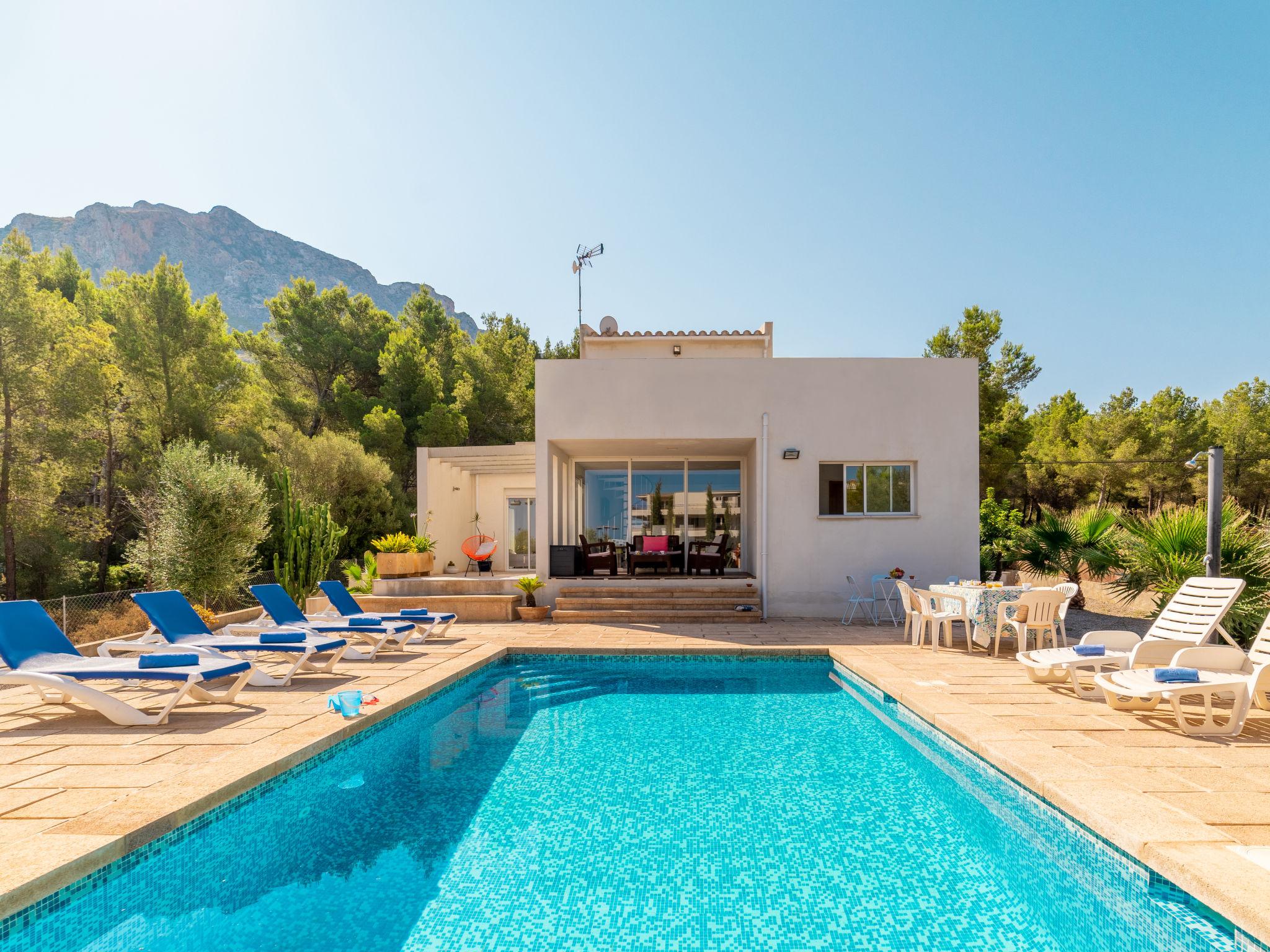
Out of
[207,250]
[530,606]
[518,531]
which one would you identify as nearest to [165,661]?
[530,606]

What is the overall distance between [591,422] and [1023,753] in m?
9.03

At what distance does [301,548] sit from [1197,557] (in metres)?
13.6

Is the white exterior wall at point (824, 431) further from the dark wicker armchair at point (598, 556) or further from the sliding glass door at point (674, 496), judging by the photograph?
the sliding glass door at point (674, 496)

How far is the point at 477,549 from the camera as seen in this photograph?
17109 millimetres

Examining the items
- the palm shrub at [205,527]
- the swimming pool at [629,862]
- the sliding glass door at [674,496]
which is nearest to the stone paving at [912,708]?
the swimming pool at [629,862]

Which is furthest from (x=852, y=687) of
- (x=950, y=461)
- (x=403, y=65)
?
(x=403, y=65)

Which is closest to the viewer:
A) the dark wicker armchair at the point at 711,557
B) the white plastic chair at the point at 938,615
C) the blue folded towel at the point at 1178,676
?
the blue folded towel at the point at 1178,676

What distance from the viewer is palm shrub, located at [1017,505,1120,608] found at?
12805 millimetres

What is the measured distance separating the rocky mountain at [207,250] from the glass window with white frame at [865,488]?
218ft

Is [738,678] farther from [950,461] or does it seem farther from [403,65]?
[403,65]

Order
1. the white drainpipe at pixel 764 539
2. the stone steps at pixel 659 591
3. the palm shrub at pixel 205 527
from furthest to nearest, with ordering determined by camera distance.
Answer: the stone steps at pixel 659 591 < the palm shrub at pixel 205 527 < the white drainpipe at pixel 764 539

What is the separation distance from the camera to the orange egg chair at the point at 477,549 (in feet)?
54.9

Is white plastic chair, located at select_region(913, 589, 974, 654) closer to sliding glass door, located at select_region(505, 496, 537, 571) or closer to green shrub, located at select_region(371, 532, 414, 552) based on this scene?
green shrub, located at select_region(371, 532, 414, 552)

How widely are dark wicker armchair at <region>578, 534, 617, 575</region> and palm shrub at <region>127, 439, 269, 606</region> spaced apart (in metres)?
5.92
